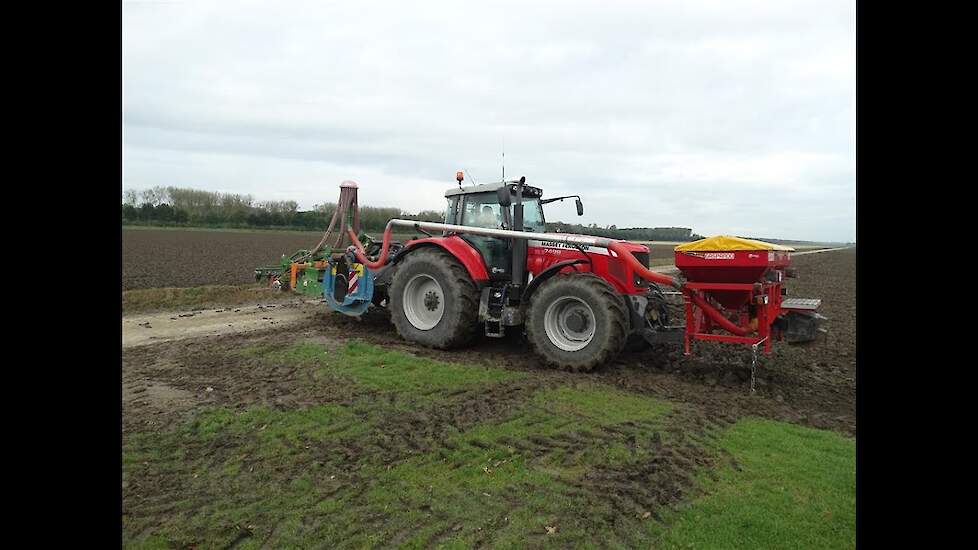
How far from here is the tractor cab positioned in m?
8.02

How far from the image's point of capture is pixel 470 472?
3975 mm

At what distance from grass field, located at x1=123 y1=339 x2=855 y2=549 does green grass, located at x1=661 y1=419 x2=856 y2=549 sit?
0.01 meters

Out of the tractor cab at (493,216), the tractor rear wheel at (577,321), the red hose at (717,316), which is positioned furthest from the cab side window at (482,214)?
the red hose at (717,316)

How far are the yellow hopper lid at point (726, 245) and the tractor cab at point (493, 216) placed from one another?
8.43 ft

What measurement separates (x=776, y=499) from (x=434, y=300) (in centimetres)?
541

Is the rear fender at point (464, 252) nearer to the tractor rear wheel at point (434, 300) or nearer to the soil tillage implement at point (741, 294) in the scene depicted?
the tractor rear wheel at point (434, 300)

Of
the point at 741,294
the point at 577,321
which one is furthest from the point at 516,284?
the point at 741,294

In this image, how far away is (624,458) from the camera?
422 centimetres

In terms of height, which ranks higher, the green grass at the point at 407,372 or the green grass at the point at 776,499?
the green grass at the point at 407,372

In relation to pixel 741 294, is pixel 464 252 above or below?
above

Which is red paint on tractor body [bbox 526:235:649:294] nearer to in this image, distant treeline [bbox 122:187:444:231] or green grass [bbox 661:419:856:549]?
green grass [bbox 661:419:856:549]

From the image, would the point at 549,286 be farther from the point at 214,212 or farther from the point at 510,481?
the point at 214,212

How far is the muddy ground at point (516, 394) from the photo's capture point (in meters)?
3.86

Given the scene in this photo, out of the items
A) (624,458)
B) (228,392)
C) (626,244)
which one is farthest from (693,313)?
(228,392)
